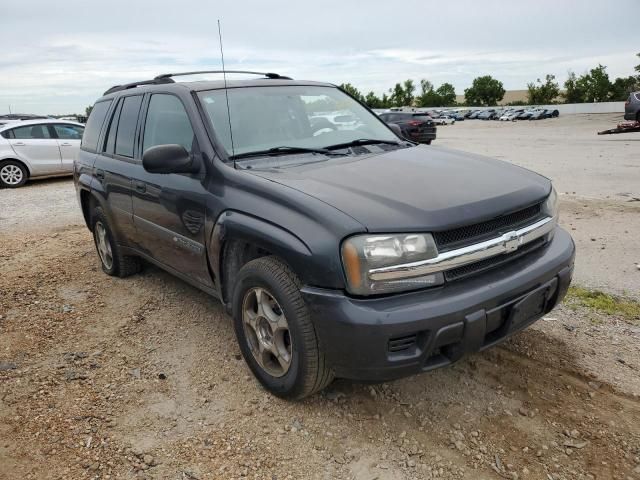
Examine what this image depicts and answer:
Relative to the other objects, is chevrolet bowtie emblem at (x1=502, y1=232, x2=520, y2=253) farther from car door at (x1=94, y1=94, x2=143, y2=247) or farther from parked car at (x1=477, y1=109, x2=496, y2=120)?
parked car at (x1=477, y1=109, x2=496, y2=120)

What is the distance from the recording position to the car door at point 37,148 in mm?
11984

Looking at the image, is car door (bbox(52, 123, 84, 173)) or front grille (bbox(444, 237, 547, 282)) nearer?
A: front grille (bbox(444, 237, 547, 282))

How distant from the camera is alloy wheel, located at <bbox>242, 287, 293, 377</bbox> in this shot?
2.78m

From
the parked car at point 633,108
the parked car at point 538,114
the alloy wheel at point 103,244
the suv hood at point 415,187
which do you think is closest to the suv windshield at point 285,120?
the suv hood at point 415,187

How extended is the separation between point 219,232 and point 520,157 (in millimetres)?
13805

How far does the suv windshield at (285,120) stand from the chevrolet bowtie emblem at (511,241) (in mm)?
1391

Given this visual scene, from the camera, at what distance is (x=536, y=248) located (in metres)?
2.90

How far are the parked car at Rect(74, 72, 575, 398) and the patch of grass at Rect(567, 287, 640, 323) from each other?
1091 millimetres

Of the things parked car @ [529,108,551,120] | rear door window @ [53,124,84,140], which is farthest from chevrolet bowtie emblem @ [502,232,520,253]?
parked car @ [529,108,551,120]

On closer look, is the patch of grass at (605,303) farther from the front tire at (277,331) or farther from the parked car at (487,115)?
the parked car at (487,115)

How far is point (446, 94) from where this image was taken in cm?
10600

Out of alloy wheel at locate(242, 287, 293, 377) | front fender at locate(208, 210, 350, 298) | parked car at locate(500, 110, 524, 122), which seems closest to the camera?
front fender at locate(208, 210, 350, 298)

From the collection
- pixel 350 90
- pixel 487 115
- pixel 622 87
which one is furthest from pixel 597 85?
pixel 350 90

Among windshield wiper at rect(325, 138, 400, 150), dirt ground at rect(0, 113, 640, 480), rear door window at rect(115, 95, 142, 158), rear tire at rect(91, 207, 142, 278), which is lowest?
dirt ground at rect(0, 113, 640, 480)
